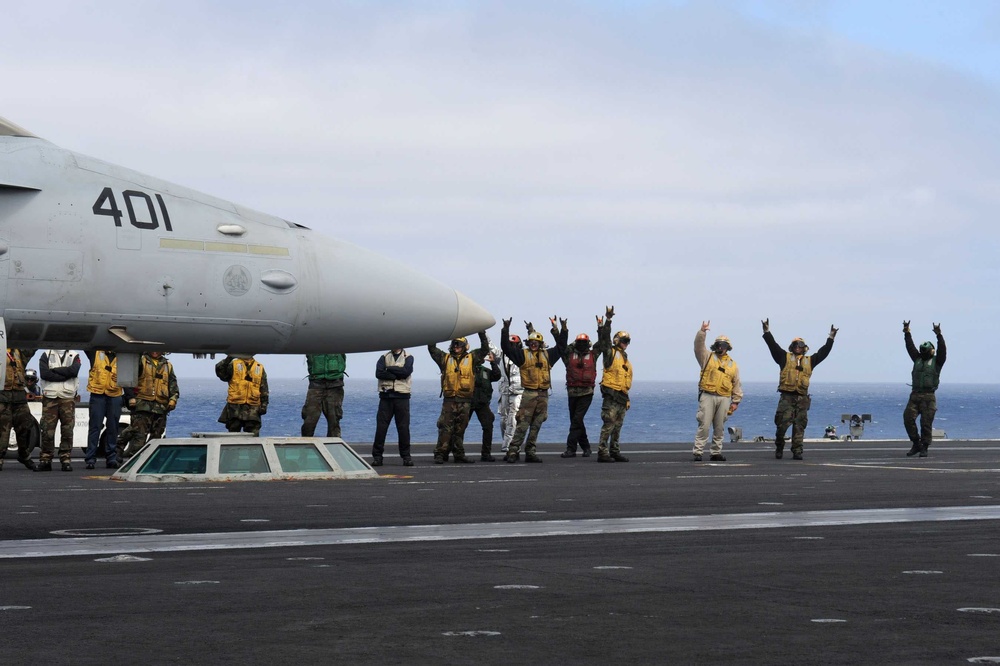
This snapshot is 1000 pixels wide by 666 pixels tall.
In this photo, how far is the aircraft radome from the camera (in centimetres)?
1103

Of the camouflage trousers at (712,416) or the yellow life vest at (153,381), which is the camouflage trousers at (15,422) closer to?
the yellow life vest at (153,381)

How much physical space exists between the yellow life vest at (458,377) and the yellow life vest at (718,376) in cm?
421

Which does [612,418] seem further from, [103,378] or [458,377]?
[103,378]

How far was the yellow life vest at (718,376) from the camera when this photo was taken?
23.9m

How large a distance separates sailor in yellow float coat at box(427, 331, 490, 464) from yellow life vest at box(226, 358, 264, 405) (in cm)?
320

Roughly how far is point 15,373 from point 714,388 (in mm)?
11950

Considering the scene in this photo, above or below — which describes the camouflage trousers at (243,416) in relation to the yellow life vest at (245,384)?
below

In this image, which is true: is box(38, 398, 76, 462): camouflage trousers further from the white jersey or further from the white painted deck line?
the white painted deck line

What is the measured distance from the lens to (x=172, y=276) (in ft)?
38.3

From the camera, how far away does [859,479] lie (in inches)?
714

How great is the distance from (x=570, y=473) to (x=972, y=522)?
845cm

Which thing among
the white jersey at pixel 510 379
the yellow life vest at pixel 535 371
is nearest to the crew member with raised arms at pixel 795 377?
the yellow life vest at pixel 535 371

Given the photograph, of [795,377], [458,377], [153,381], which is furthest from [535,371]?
[153,381]

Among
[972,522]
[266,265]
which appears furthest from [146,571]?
[972,522]
